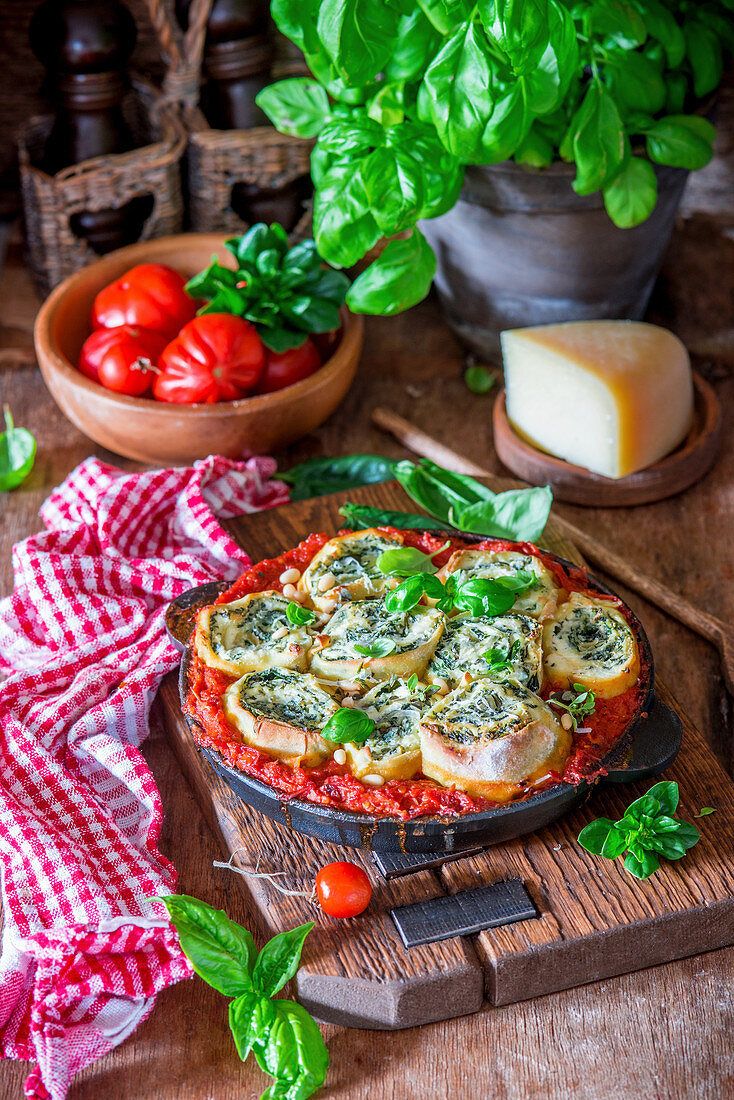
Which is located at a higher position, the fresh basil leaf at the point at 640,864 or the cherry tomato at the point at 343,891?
the fresh basil leaf at the point at 640,864

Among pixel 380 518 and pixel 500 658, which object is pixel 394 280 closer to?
pixel 380 518

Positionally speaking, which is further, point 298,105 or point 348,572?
point 298,105

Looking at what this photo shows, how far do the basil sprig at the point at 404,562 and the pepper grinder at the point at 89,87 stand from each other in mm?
938

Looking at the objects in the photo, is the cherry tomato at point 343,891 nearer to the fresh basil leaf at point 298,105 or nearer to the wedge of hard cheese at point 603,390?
the wedge of hard cheese at point 603,390

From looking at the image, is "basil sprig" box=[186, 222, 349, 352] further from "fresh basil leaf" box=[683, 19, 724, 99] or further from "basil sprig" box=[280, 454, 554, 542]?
"fresh basil leaf" box=[683, 19, 724, 99]

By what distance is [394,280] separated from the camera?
55.0 inches

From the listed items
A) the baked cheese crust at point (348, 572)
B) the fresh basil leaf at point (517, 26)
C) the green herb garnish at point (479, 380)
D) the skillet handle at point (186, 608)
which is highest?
the fresh basil leaf at point (517, 26)

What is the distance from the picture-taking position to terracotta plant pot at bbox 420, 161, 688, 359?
147 cm

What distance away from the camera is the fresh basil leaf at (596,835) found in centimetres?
94

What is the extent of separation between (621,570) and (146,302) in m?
0.79

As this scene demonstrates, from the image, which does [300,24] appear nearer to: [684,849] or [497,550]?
[497,550]

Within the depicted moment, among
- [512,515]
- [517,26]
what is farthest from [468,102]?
[512,515]

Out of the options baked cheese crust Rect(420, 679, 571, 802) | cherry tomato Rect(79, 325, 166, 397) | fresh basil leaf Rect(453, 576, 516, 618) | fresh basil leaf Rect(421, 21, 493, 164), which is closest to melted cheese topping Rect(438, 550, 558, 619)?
fresh basil leaf Rect(453, 576, 516, 618)

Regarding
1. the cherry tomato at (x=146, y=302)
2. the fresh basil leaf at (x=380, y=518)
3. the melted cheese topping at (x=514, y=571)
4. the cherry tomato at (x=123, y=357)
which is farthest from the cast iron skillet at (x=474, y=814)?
the cherry tomato at (x=146, y=302)
